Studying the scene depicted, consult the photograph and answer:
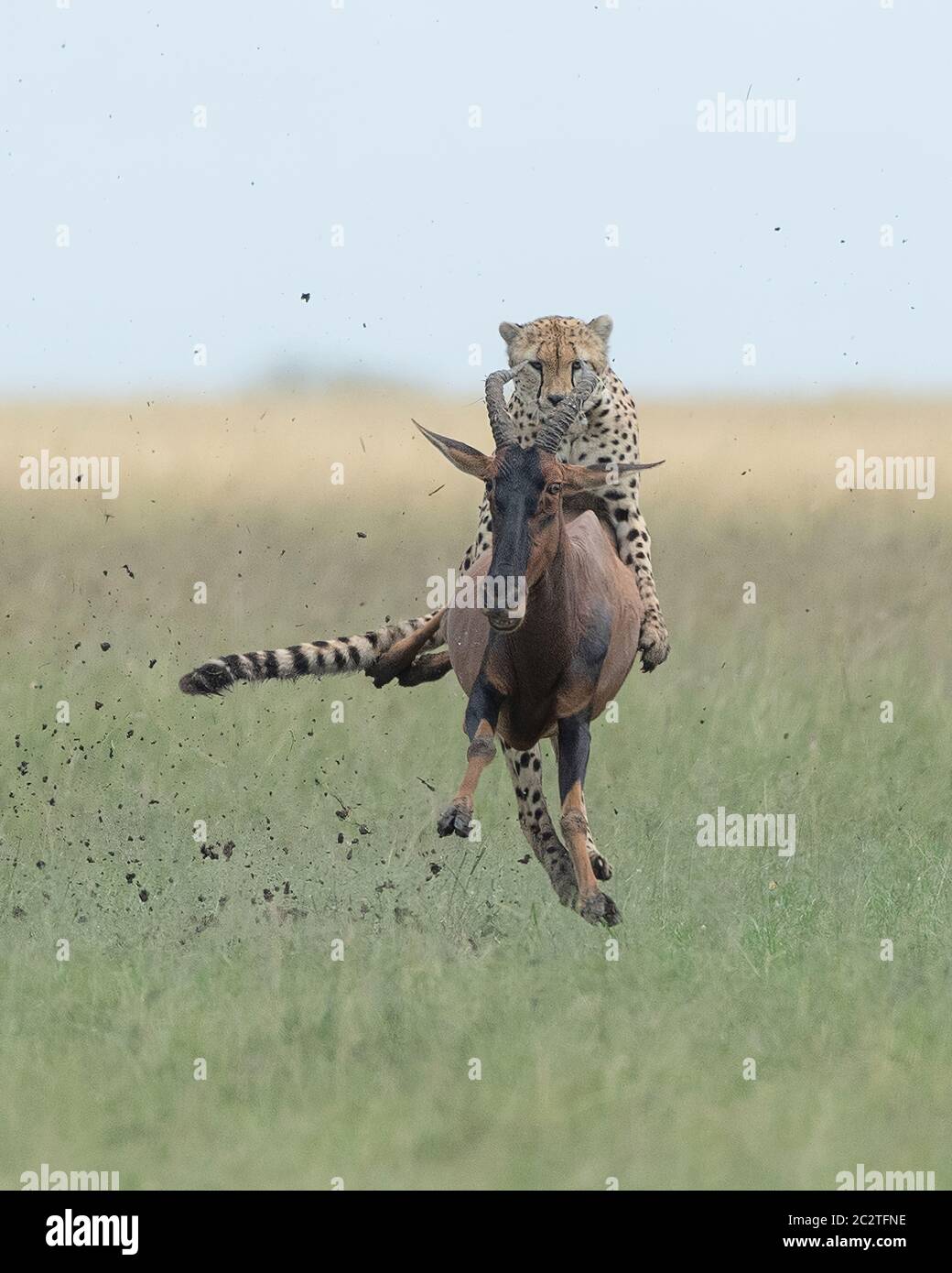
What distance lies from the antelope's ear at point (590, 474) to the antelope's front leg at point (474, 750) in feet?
2.94

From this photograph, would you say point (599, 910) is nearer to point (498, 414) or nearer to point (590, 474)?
point (590, 474)

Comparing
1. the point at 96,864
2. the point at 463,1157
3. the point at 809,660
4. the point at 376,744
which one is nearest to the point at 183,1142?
the point at 463,1157

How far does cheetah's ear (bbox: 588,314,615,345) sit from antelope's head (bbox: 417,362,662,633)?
2.25 m

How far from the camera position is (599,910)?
30.1 ft

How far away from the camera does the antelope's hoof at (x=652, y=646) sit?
10.6 m

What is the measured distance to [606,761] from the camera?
1322 cm

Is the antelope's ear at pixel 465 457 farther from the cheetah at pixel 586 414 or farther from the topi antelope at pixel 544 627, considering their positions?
the cheetah at pixel 586 414

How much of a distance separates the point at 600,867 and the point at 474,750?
4.76 feet

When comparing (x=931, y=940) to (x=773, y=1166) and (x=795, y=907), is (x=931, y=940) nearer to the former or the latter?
(x=795, y=907)

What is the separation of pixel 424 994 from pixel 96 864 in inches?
139

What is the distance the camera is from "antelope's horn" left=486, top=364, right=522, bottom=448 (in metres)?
9.02

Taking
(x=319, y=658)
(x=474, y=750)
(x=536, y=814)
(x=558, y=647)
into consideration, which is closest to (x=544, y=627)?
(x=558, y=647)

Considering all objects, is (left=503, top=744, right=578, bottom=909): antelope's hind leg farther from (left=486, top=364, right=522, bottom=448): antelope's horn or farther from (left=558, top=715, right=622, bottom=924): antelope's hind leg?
(left=486, top=364, right=522, bottom=448): antelope's horn

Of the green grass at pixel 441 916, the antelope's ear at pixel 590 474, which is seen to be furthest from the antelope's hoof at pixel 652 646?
the antelope's ear at pixel 590 474
